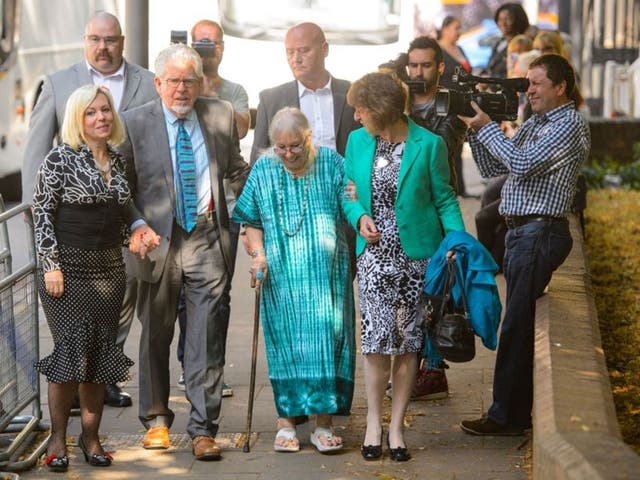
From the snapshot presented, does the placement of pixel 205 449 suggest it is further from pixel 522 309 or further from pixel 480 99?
pixel 480 99

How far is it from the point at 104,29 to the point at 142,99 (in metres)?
0.43

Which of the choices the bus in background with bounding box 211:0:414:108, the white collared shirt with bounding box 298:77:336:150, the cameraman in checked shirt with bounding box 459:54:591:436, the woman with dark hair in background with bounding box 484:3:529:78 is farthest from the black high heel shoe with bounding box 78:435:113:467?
the bus in background with bounding box 211:0:414:108

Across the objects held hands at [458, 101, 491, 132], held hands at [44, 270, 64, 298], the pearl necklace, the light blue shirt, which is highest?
held hands at [458, 101, 491, 132]

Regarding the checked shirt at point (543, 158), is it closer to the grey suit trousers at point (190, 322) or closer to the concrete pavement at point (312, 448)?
the concrete pavement at point (312, 448)

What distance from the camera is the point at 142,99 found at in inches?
320

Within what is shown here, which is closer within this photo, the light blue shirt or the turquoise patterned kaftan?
the turquoise patterned kaftan

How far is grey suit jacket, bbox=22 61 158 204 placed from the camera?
7.79 meters

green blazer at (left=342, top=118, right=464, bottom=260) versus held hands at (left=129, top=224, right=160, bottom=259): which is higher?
green blazer at (left=342, top=118, right=464, bottom=260)

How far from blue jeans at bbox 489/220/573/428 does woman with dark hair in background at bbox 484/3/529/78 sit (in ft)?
24.5

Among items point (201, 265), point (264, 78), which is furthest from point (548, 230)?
point (264, 78)

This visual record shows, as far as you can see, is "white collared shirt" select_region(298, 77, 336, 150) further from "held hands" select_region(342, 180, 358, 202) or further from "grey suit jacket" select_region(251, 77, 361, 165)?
"held hands" select_region(342, 180, 358, 202)

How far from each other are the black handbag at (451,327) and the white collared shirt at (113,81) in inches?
90.2

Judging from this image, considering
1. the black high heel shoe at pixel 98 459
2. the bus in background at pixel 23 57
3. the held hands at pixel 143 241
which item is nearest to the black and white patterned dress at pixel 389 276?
the held hands at pixel 143 241

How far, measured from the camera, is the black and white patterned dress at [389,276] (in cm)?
719
